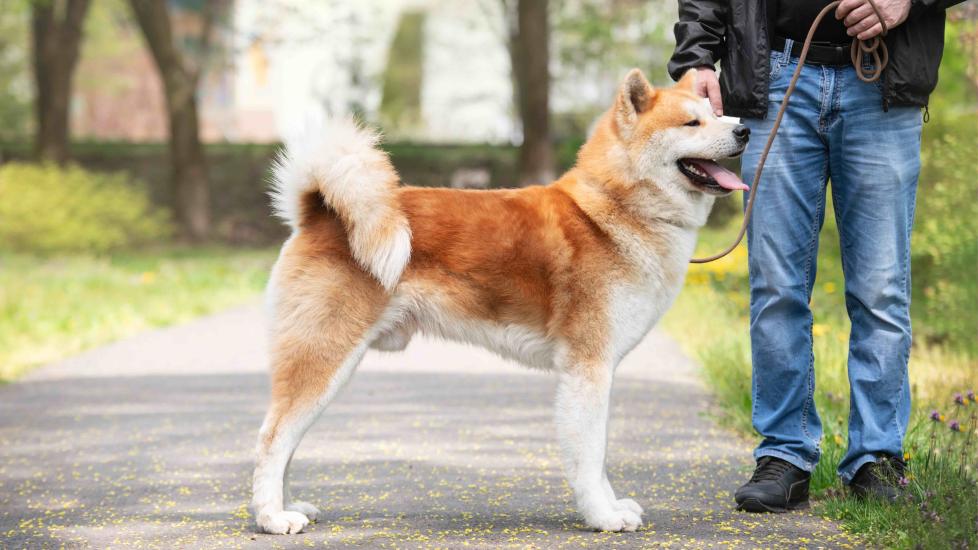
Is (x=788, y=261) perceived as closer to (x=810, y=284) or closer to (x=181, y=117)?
(x=810, y=284)

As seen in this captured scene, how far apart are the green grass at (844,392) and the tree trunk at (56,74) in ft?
41.9

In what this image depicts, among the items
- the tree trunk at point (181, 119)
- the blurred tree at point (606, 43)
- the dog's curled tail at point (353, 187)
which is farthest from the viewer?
the blurred tree at point (606, 43)

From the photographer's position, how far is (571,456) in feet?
14.1

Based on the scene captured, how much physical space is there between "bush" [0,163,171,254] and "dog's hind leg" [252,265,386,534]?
15.6m

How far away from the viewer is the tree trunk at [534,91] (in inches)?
737

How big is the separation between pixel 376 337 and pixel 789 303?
160 cm

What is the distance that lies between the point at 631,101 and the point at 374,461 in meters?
2.29

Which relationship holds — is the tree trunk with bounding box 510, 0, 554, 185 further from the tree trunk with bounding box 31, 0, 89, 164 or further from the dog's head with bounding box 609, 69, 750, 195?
the dog's head with bounding box 609, 69, 750, 195

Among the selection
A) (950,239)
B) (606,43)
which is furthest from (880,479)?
(606,43)

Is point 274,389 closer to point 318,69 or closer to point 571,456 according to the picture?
point 571,456

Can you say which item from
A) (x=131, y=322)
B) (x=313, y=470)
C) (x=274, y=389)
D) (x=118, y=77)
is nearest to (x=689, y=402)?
(x=313, y=470)

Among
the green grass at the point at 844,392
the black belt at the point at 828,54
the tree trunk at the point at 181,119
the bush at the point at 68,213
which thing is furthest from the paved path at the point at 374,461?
the tree trunk at the point at 181,119

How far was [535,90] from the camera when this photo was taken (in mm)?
19219

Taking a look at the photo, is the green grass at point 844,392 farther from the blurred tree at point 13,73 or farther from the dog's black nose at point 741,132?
the blurred tree at point 13,73
